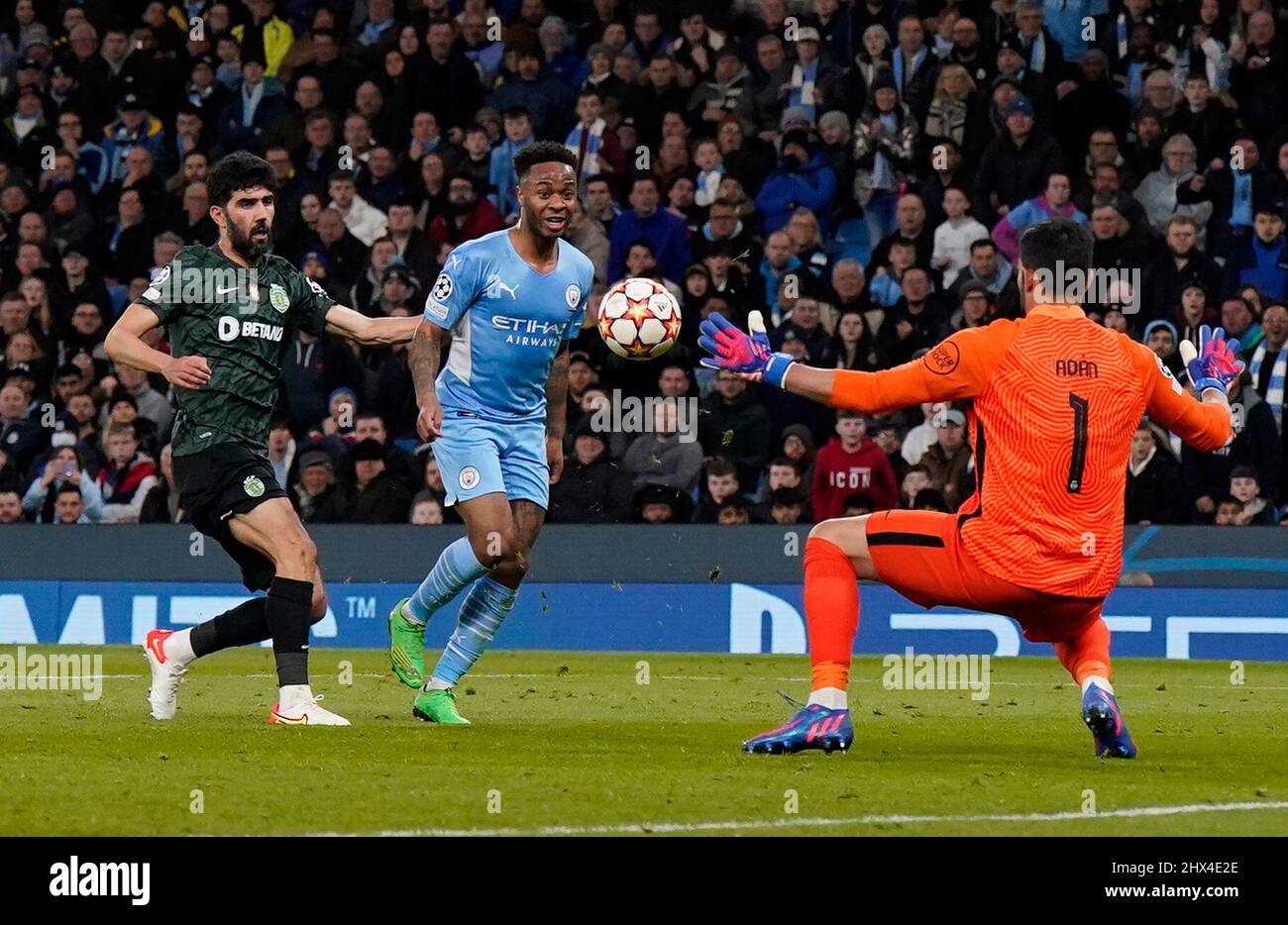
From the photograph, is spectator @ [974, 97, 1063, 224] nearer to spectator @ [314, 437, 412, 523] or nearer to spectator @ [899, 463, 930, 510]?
spectator @ [899, 463, 930, 510]

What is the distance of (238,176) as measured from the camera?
29.9 feet

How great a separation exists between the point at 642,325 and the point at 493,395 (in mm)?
892

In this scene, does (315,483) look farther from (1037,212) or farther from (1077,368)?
(1077,368)

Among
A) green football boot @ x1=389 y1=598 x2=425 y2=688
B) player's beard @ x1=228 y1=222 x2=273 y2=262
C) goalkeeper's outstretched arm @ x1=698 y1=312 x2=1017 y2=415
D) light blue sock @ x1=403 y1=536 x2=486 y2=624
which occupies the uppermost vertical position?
player's beard @ x1=228 y1=222 x2=273 y2=262

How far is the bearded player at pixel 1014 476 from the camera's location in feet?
25.4

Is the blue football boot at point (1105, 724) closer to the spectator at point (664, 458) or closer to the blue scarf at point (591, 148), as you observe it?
the spectator at point (664, 458)

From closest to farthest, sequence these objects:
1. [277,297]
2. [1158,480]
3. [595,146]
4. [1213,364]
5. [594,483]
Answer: [1213,364], [277,297], [1158,480], [594,483], [595,146]


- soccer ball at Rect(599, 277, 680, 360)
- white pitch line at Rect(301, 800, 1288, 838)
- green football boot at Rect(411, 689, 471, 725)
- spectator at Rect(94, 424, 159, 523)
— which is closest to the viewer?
white pitch line at Rect(301, 800, 1288, 838)

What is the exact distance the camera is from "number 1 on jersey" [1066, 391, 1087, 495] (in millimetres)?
7742

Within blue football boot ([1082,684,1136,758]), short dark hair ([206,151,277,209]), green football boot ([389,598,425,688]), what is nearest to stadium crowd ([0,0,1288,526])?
green football boot ([389,598,425,688])

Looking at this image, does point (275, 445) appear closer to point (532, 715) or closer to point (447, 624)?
point (447, 624)

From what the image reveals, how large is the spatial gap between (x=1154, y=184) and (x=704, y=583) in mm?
5415

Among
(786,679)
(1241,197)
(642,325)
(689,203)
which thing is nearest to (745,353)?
(642,325)

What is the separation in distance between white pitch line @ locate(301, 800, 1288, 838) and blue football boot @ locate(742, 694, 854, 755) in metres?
1.51
